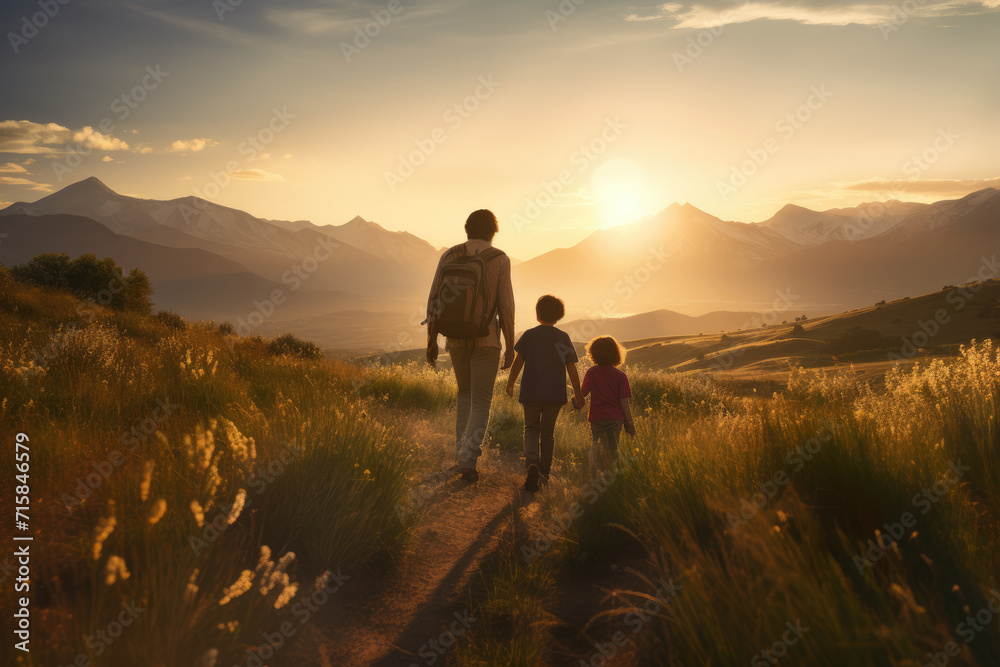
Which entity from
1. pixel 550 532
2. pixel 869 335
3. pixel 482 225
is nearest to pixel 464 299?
pixel 482 225

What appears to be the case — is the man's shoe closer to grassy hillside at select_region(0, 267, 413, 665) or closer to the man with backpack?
the man with backpack

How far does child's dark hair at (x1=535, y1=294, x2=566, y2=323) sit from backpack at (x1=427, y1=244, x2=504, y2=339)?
685mm

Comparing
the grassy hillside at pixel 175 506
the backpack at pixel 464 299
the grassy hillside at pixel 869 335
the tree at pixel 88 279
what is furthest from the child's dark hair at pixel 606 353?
the grassy hillside at pixel 869 335

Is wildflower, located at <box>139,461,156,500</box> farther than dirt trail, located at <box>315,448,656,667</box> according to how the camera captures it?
No

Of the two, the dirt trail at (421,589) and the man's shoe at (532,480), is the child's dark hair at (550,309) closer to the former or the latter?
the man's shoe at (532,480)

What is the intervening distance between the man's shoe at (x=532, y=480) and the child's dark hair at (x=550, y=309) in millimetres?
1580

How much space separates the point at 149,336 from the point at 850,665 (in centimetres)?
1280

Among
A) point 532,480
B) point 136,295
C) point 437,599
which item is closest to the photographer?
point 437,599

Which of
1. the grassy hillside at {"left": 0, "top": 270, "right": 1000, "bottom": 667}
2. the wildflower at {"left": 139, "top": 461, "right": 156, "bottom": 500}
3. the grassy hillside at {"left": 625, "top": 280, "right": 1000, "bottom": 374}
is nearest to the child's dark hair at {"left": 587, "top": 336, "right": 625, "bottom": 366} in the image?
the grassy hillside at {"left": 0, "top": 270, "right": 1000, "bottom": 667}

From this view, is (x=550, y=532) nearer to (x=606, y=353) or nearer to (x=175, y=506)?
(x=606, y=353)

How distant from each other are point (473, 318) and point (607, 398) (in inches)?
65.9

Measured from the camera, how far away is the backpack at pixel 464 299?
17.2 ft

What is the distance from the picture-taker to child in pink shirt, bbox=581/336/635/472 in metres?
5.51

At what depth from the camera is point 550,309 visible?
19.1 feet
